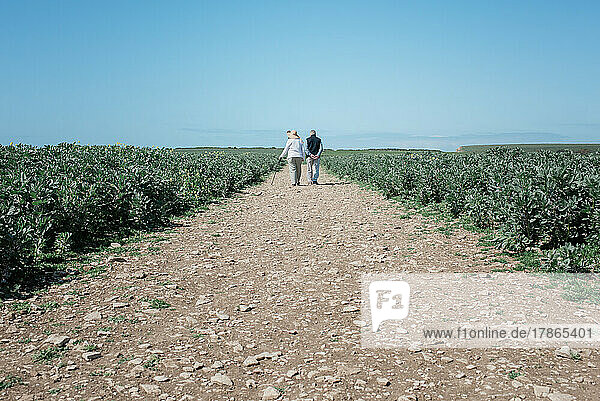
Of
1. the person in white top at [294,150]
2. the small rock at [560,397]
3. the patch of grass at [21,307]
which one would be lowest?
the small rock at [560,397]

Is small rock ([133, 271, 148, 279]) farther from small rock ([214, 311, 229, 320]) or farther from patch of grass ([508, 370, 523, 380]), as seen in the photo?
patch of grass ([508, 370, 523, 380])

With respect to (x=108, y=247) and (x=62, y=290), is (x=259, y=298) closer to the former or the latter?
(x=62, y=290)

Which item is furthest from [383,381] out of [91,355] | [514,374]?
[91,355]

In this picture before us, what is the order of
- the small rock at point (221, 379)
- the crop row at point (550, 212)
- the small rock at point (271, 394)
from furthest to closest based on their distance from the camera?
the crop row at point (550, 212) < the small rock at point (221, 379) < the small rock at point (271, 394)

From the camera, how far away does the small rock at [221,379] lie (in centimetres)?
418

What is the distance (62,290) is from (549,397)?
564 centimetres

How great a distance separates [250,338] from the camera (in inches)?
202

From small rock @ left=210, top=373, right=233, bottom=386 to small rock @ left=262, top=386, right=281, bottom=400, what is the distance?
329 millimetres

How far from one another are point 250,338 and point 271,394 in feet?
3.93

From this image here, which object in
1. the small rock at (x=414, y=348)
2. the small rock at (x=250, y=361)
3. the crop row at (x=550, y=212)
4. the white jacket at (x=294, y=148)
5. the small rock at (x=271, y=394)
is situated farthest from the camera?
the white jacket at (x=294, y=148)

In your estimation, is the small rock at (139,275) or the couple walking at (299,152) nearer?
the small rock at (139,275)

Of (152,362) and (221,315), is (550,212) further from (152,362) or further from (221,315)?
(152,362)

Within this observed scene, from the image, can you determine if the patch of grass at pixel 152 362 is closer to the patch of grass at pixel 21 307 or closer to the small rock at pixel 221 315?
the small rock at pixel 221 315

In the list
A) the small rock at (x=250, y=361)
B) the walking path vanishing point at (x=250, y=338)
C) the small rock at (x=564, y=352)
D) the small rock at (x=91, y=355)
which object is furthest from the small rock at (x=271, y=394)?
the small rock at (x=564, y=352)
